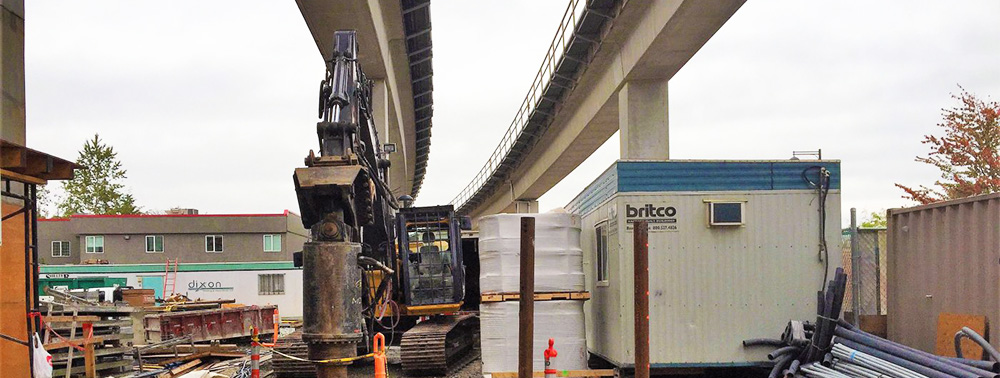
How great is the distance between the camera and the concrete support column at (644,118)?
24.1m

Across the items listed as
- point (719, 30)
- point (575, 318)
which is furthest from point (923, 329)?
point (719, 30)

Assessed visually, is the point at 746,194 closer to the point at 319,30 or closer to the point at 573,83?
the point at 319,30

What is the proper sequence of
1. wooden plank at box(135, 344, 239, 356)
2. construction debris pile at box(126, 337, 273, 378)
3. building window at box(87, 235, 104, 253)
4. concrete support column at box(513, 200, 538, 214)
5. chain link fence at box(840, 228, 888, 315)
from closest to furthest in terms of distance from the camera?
chain link fence at box(840, 228, 888, 315), construction debris pile at box(126, 337, 273, 378), wooden plank at box(135, 344, 239, 356), concrete support column at box(513, 200, 538, 214), building window at box(87, 235, 104, 253)

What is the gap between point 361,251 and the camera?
13172 millimetres

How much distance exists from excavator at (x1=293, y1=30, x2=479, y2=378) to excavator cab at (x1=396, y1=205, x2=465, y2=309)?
0.02 metres

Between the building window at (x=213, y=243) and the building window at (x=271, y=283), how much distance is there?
1433cm

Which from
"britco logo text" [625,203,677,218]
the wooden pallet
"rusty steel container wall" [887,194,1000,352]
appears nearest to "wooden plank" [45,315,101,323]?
the wooden pallet

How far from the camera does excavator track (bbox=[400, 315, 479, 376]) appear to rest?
17.0 metres

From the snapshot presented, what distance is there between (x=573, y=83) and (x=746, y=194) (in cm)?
1462

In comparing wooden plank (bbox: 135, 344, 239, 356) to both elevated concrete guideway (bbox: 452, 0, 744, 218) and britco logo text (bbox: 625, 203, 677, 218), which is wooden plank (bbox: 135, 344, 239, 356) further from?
britco logo text (bbox: 625, 203, 677, 218)

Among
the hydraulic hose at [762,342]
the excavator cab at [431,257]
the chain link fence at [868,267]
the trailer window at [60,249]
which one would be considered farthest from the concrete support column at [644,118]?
the trailer window at [60,249]

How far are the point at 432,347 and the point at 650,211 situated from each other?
4.98 metres

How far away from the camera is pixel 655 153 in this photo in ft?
80.9

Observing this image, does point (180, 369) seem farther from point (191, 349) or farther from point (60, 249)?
point (60, 249)
